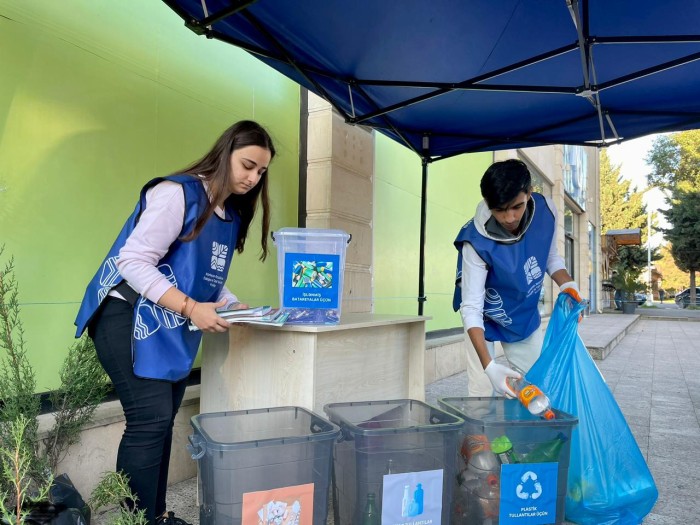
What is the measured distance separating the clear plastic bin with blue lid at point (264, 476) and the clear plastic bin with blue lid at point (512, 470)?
21.1 inches

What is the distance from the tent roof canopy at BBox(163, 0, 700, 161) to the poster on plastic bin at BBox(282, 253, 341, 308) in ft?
3.10

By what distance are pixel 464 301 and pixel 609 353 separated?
7.01 meters

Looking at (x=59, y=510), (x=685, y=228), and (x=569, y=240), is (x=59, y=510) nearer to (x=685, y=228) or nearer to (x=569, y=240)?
(x=569, y=240)

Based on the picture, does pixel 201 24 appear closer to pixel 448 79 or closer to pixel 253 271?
pixel 448 79

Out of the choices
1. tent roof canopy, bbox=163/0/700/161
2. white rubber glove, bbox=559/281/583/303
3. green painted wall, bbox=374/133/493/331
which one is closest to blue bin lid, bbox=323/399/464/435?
white rubber glove, bbox=559/281/583/303

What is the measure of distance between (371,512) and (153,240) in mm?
1144

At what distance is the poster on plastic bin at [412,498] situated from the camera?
167 cm

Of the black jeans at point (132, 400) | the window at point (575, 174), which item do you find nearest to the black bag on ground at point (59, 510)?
the black jeans at point (132, 400)

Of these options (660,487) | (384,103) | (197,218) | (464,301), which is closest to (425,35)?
(384,103)

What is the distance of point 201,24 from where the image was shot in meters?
1.92

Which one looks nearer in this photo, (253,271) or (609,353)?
(253,271)

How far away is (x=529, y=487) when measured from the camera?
1.87 meters

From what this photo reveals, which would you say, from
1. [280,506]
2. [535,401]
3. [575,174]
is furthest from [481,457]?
[575,174]

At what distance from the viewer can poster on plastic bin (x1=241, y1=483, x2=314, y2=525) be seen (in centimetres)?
149
